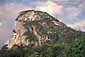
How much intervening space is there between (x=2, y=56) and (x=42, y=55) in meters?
31.0

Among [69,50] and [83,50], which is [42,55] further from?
[83,50]

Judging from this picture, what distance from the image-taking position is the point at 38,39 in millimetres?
190375

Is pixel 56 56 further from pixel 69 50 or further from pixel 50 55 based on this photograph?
pixel 69 50

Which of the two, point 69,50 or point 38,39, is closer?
point 69,50

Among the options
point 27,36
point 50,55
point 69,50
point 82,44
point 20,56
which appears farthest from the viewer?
point 27,36

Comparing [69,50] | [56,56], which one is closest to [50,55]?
[56,56]

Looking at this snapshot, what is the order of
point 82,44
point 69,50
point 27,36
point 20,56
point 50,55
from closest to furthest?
point 82,44
point 69,50
point 50,55
point 20,56
point 27,36

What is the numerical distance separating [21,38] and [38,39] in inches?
338

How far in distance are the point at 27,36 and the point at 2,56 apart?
Result: 69.3 metres

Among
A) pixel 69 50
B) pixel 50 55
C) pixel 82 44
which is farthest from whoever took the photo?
pixel 50 55

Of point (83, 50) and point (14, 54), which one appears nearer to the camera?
point (83, 50)

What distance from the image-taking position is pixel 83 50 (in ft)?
240

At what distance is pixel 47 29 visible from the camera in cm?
19825

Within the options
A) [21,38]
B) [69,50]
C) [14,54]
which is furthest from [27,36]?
[69,50]
